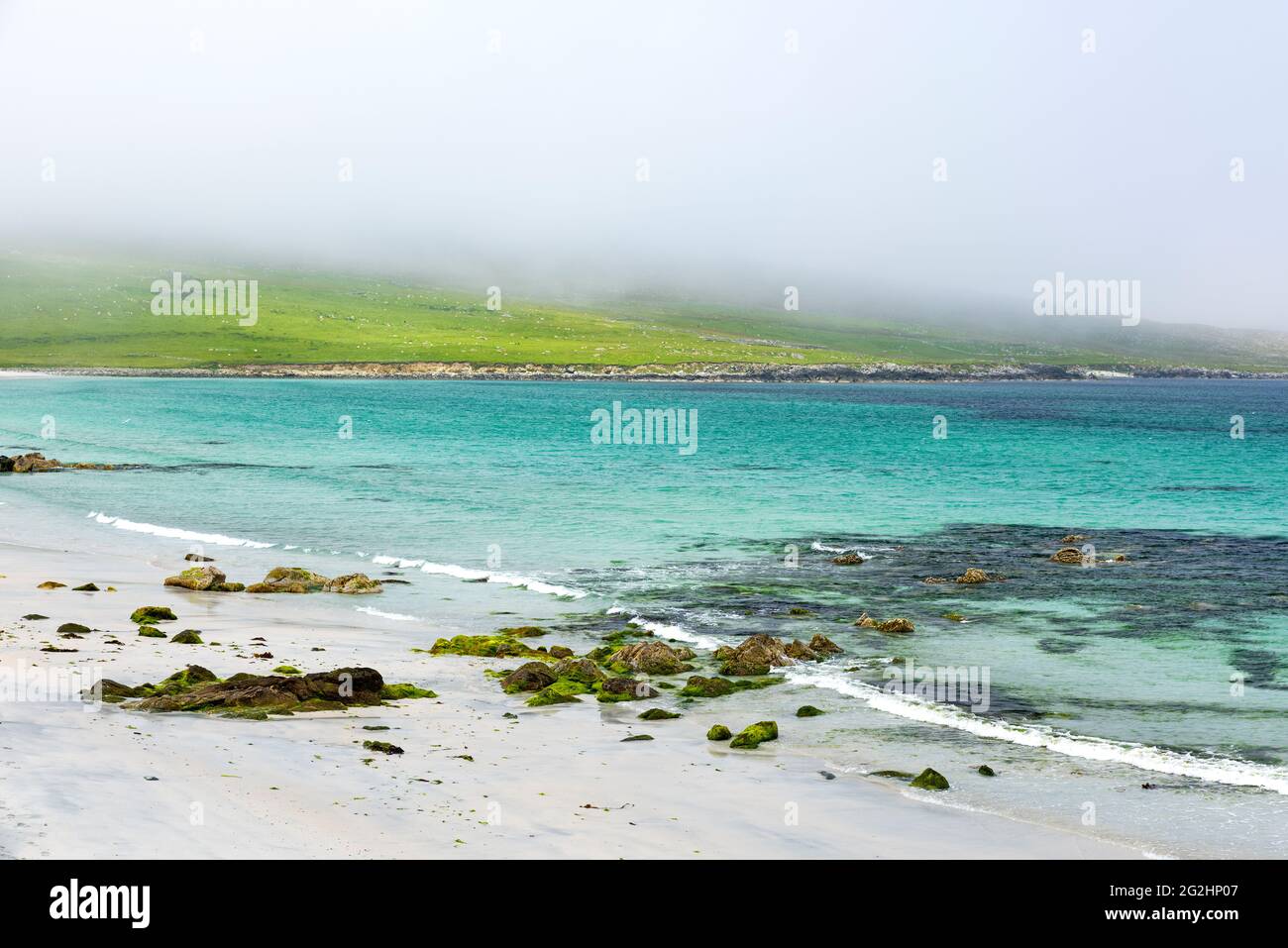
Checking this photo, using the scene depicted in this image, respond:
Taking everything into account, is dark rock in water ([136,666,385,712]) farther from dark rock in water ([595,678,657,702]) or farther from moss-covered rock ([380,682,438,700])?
dark rock in water ([595,678,657,702])

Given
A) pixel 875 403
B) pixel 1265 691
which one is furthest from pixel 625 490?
pixel 875 403

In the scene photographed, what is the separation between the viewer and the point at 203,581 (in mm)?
32094

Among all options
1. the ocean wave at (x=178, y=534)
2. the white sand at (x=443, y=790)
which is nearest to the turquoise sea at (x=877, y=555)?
the ocean wave at (x=178, y=534)

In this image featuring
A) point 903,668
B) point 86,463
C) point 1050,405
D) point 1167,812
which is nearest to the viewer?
point 1167,812

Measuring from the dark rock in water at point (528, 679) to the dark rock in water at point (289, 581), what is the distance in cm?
1260

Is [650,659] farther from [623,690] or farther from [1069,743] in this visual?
[1069,743]

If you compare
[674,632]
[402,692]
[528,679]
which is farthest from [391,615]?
[402,692]

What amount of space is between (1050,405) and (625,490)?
413 feet

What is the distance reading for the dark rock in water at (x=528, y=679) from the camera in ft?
72.8

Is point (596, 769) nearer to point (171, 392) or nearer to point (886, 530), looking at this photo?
point (886, 530)

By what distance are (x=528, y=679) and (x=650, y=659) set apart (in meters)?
3.25

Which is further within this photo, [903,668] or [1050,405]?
[1050,405]

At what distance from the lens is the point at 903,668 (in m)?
24.7

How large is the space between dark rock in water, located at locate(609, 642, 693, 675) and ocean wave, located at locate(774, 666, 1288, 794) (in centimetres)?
272
